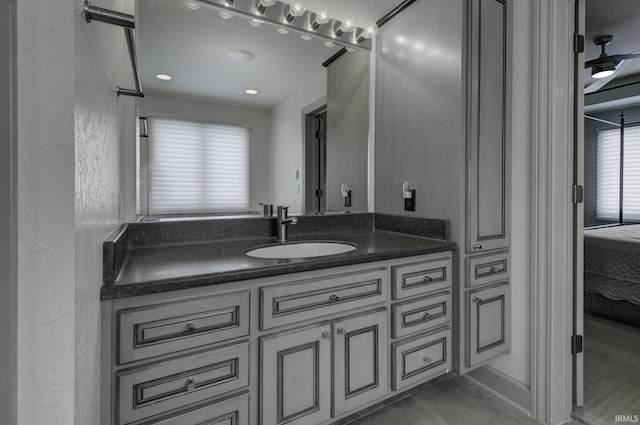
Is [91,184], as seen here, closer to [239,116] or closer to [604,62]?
[239,116]

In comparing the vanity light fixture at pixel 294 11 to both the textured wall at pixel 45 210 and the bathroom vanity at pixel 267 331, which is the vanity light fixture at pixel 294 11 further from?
the textured wall at pixel 45 210

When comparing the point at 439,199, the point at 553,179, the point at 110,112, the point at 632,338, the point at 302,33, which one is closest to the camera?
the point at 110,112

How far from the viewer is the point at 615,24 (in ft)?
8.63

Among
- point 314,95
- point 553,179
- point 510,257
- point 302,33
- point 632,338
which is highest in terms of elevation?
point 302,33

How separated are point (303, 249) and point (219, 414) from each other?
30.4 inches

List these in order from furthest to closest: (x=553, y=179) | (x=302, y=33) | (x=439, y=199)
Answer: (x=302, y=33) < (x=439, y=199) < (x=553, y=179)

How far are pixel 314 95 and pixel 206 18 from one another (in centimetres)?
65

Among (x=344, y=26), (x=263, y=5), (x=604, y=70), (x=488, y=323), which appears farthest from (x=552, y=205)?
(x=604, y=70)

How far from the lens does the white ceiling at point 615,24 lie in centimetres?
236

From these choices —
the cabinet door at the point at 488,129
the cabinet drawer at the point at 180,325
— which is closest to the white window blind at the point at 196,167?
the cabinet drawer at the point at 180,325

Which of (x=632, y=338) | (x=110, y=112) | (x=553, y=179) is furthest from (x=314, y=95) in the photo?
(x=632, y=338)

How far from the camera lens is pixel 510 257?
5.37 feet

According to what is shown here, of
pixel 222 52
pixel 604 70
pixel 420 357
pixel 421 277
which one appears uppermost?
pixel 604 70

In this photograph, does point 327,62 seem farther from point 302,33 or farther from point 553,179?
point 553,179
